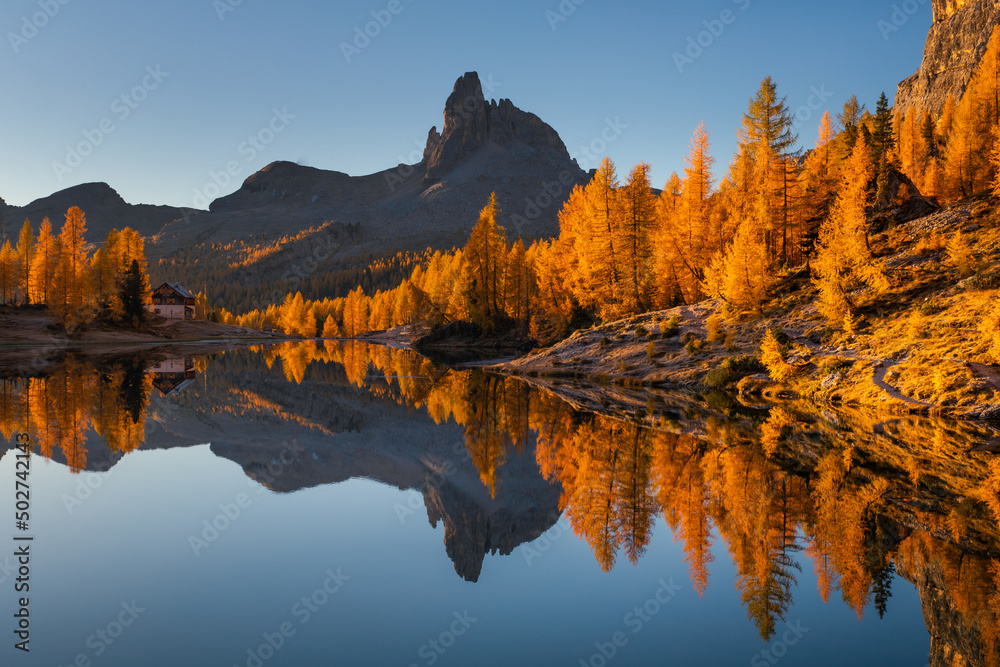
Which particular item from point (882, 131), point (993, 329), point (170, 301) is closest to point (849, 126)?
point (882, 131)

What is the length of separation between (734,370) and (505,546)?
27.4m

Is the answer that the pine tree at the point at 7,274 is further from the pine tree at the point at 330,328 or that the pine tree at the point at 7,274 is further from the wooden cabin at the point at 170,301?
the pine tree at the point at 330,328

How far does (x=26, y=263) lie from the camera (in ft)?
265

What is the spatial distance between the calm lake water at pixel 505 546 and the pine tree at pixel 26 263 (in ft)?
268

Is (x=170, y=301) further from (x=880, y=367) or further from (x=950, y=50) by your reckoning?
(x=950, y=50)

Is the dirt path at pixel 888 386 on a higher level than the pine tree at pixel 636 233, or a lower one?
lower

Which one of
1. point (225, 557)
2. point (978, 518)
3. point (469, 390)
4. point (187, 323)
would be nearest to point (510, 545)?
point (225, 557)

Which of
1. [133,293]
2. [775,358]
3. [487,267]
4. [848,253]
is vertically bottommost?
Result: [775,358]

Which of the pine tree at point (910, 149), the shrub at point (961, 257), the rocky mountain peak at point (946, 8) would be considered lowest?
the shrub at point (961, 257)

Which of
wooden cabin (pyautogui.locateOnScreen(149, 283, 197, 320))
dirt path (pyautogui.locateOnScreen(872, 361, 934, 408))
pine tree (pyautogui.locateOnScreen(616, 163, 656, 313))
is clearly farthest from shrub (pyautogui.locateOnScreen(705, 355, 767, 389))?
wooden cabin (pyautogui.locateOnScreen(149, 283, 197, 320))

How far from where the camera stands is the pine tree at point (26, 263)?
79812mm

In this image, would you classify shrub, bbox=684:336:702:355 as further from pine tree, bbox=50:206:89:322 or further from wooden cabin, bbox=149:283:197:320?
wooden cabin, bbox=149:283:197:320

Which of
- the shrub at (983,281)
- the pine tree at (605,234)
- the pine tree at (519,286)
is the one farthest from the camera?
the pine tree at (519,286)

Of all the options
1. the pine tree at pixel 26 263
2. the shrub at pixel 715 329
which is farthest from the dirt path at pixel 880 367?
the pine tree at pixel 26 263
